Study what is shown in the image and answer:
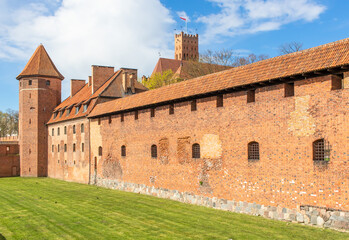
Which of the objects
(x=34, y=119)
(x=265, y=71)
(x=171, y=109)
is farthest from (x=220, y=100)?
(x=34, y=119)

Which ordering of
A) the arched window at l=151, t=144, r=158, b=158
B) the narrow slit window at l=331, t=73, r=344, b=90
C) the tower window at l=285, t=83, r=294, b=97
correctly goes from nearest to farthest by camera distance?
the narrow slit window at l=331, t=73, r=344, b=90 → the tower window at l=285, t=83, r=294, b=97 → the arched window at l=151, t=144, r=158, b=158

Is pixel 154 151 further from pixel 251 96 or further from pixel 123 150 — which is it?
pixel 251 96

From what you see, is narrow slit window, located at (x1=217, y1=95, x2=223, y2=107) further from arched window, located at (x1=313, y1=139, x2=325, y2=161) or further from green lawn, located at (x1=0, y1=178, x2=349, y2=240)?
arched window, located at (x1=313, y1=139, x2=325, y2=161)

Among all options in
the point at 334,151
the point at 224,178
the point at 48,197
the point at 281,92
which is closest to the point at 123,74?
the point at 48,197

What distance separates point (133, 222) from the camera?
15141 millimetres

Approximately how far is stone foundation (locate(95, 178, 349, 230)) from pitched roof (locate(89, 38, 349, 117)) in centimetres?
476

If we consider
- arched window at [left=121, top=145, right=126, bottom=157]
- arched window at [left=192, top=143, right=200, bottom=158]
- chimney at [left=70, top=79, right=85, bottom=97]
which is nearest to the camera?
arched window at [left=192, top=143, right=200, bottom=158]

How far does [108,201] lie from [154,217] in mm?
5564

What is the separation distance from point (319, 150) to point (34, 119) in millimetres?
36188

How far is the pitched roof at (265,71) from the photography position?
42.5 ft

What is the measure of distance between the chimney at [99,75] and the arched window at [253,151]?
21458 mm

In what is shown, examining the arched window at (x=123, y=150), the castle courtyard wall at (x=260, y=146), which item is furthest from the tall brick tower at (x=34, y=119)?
the castle courtyard wall at (x=260, y=146)

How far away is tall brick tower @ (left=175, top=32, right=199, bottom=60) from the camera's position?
86.6 meters

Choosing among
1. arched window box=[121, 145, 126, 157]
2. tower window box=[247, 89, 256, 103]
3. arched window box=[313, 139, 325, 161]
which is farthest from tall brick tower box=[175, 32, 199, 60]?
arched window box=[313, 139, 325, 161]
